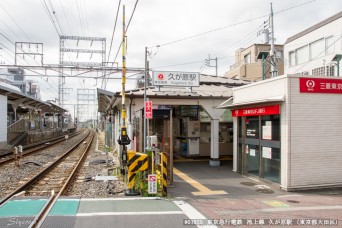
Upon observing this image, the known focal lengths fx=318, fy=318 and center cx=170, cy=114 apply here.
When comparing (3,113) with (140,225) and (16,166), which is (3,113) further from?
(140,225)

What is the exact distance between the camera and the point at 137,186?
898 centimetres

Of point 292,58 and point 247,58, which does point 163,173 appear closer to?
point 292,58

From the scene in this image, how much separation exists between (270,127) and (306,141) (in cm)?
127

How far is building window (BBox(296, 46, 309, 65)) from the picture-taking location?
29.5m

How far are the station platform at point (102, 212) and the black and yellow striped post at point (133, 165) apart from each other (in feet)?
1.63

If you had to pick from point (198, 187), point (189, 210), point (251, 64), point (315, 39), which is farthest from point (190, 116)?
point (251, 64)

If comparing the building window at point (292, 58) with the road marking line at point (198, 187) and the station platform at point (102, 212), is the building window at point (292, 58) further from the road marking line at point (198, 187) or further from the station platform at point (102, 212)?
the station platform at point (102, 212)

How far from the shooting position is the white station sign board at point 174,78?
→ 1475 cm

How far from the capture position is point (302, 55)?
3023cm

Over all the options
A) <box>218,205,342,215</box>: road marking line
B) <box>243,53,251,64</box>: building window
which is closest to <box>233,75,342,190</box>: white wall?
<box>218,205,342,215</box>: road marking line

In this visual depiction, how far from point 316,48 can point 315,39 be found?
2.60ft

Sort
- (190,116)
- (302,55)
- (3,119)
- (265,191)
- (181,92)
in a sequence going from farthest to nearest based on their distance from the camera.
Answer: (302,55) → (3,119) → (190,116) → (181,92) → (265,191)

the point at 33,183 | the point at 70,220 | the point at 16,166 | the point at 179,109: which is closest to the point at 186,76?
the point at 179,109

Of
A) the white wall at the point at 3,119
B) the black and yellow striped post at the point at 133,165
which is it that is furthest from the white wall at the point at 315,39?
the white wall at the point at 3,119
